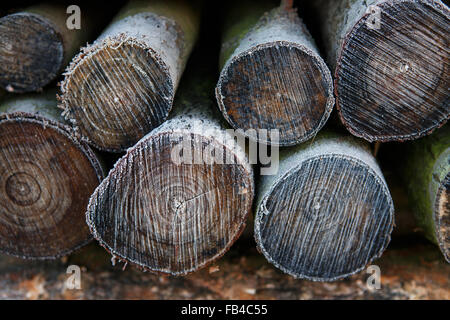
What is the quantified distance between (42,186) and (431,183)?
6.15 feet

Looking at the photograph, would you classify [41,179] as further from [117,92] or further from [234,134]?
[234,134]

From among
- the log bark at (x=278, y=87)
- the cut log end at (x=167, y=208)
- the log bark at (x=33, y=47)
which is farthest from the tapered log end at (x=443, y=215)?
the log bark at (x=33, y=47)

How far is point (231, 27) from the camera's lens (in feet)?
7.98

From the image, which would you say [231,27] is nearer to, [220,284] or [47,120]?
[47,120]

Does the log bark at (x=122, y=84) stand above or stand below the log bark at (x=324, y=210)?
above

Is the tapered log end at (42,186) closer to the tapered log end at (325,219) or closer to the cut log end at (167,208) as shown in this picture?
the cut log end at (167,208)

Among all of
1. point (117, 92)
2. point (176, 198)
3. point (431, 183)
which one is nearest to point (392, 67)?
point (431, 183)

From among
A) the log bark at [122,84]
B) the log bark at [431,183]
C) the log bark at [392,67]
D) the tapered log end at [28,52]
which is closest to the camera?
the log bark at [392,67]

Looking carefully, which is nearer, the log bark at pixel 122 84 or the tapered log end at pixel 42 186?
the log bark at pixel 122 84

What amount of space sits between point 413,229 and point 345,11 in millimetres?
1448

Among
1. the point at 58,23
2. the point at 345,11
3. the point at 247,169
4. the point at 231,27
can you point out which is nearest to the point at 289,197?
the point at 247,169

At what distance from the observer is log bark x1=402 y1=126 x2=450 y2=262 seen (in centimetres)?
195

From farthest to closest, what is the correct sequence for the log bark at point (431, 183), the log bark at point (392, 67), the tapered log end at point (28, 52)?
the tapered log end at point (28, 52) < the log bark at point (431, 183) < the log bark at point (392, 67)

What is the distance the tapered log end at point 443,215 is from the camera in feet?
6.31
